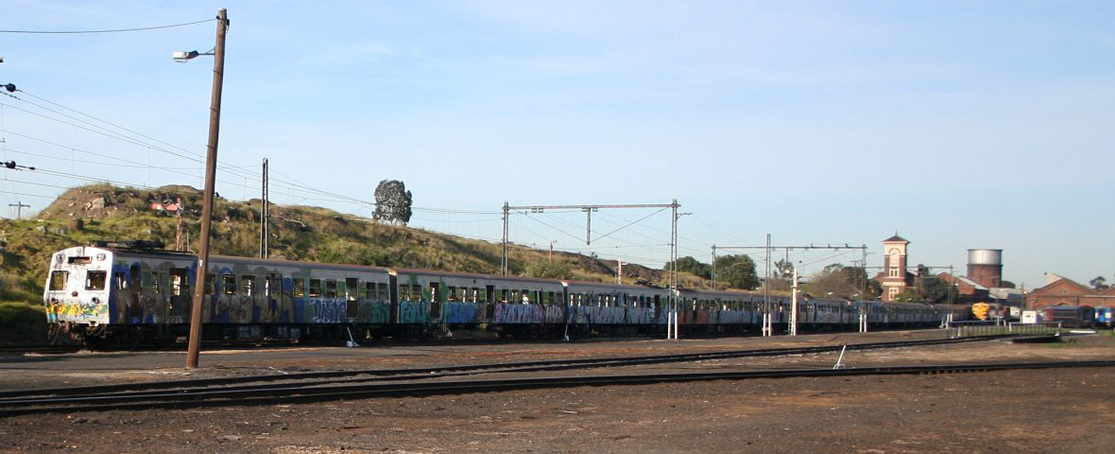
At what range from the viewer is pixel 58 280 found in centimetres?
2925

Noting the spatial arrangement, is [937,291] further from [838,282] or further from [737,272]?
[737,272]

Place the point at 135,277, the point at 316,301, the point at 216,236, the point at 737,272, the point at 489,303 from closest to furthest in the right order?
the point at 135,277 → the point at 316,301 → the point at 489,303 → the point at 216,236 → the point at 737,272

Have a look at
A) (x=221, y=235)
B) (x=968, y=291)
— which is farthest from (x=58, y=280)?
(x=968, y=291)

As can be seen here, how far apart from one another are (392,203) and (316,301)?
70274 millimetres

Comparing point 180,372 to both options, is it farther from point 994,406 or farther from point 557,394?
point 994,406

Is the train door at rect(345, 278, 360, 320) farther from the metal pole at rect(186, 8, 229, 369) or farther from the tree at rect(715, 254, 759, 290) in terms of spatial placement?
the tree at rect(715, 254, 759, 290)

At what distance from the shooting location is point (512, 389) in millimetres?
18453

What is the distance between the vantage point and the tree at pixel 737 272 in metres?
124

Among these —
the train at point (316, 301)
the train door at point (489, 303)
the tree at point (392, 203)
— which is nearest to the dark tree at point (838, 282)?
the tree at point (392, 203)

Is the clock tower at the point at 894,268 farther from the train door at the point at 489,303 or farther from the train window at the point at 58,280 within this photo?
the train window at the point at 58,280

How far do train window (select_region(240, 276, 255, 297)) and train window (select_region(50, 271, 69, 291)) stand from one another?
487cm

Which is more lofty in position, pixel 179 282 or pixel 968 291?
pixel 968 291

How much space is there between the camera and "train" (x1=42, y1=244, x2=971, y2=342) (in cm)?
2859

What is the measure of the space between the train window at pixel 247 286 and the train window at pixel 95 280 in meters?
4.46
